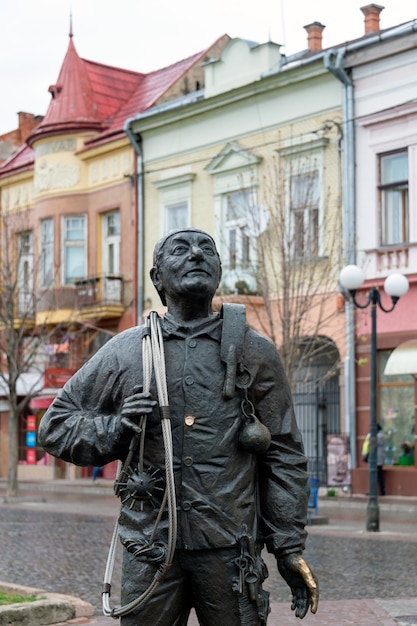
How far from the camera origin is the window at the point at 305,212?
2344cm

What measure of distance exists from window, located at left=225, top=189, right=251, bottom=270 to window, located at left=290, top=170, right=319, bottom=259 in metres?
1.22

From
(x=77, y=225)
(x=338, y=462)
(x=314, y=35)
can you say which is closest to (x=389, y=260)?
(x=338, y=462)

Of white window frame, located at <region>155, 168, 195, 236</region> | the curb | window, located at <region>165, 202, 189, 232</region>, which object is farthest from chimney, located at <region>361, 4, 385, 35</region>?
the curb

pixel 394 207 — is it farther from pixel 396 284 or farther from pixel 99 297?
pixel 99 297

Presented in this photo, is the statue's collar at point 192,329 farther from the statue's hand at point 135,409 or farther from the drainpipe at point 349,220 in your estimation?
the drainpipe at point 349,220

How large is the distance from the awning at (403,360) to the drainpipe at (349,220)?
3.71 ft

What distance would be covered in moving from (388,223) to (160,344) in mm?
20371

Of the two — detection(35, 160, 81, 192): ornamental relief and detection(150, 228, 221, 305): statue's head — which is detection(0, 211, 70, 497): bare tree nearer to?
detection(35, 160, 81, 192): ornamental relief

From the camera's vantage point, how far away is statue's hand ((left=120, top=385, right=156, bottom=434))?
162 inches

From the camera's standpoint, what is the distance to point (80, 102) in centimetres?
3341

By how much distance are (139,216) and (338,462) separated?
367 inches

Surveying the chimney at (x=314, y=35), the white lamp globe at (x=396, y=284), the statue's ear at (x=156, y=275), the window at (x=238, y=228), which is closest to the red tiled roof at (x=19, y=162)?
the chimney at (x=314, y=35)

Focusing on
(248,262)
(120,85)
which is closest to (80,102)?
(120,85)

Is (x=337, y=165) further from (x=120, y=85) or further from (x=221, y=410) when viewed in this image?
(x=221, y=410)
